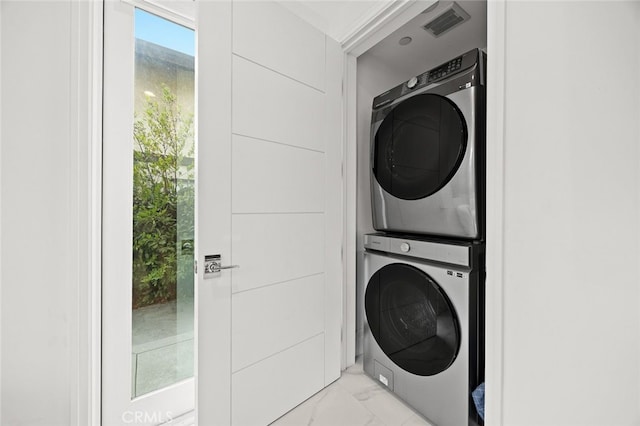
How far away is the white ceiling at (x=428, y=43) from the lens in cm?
142

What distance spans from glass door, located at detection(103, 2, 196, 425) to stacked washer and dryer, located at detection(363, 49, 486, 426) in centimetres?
105

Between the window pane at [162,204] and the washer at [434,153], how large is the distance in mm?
1093

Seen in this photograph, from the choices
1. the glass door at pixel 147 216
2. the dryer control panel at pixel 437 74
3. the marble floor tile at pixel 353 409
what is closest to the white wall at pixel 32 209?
the glass door at pixel 147 216

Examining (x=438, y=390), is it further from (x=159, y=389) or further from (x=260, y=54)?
(x=260, y=54)

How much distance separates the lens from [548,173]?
67 cm

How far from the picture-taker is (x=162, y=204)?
1214mm

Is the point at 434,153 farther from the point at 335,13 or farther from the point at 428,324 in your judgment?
the point at 335,13

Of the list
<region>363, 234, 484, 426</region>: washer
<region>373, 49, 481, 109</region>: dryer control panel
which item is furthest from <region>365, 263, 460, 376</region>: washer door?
<region>373, 49, 481, 109</region>: dryer control panel

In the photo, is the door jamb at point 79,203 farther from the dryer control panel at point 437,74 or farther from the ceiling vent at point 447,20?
the ceiling vent at point 447,20

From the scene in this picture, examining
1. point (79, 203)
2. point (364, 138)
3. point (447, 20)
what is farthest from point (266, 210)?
point (447, 20)

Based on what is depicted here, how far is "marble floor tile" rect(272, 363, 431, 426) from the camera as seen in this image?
1250 millimetres

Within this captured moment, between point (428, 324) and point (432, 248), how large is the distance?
0.37 m

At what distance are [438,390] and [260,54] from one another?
1752mm

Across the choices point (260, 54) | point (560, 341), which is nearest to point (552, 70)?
point (560, 341)
